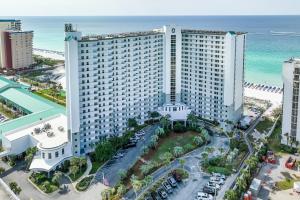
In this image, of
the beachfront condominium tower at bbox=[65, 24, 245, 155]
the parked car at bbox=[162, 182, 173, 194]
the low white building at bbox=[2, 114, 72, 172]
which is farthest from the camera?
the beachfront condominium tower at bbox=[65, 24, 245, 155]

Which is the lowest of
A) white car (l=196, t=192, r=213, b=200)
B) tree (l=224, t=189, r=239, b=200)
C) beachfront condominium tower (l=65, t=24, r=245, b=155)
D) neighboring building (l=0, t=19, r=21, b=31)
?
white car (l=196, t=192, r=213, b=200)

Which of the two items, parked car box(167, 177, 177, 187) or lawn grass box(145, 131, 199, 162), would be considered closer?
parked car box(167, 177, 177, 187)

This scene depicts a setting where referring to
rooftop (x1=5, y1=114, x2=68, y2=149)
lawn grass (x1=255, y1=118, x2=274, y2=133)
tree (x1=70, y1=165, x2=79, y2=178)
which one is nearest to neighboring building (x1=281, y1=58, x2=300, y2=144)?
lawn grass (x1=255, y1=118, x2=274, y2=133)

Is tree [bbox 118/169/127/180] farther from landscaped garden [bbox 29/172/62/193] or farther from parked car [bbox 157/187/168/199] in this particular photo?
landscaped garden [bbox 29/172/62/193]

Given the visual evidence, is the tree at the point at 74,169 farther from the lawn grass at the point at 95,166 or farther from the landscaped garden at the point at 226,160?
the landscaped garden at the point at 226,160

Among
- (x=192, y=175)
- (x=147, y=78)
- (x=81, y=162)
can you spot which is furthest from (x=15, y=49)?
(x=192, y=175)

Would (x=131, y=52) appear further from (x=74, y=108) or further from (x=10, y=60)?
(x=10, y=60)
